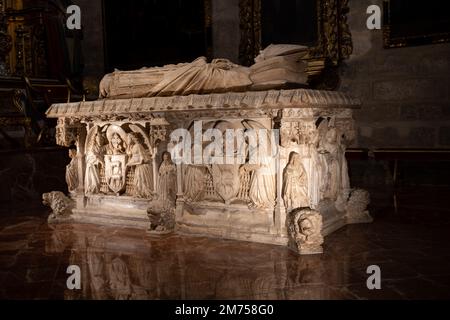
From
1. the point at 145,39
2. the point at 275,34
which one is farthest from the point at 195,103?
the point at 145,39

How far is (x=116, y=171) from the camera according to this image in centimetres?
474

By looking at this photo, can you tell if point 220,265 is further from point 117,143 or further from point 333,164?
point 117,143

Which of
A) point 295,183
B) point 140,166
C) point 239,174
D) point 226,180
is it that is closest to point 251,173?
point 239,174

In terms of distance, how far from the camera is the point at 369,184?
7062 millimetres

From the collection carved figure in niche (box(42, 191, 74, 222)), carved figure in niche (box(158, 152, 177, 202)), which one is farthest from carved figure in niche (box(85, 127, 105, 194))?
carved figure in niche (box(158, 152, 177, 202))

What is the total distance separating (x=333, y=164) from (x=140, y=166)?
173cm

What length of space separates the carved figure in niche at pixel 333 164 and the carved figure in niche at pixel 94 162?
2113 millimetres

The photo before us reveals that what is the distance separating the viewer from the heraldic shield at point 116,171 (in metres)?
4.71

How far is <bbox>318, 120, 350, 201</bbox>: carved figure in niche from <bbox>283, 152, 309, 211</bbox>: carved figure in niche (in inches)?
20.5

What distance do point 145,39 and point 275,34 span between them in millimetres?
3048

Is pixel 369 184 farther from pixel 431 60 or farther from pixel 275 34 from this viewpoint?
pixel 275 34

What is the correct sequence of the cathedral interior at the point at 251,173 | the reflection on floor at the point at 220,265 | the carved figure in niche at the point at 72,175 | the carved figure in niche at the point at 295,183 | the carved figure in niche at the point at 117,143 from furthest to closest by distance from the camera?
the carved figure in niche at the point at 72,175
the carved figure in niche at the point at 117,143
the carved figure in niche at the point at 295,183
the cathedral interior at the point at 251,173
the reflection on floor at the point at 220,265

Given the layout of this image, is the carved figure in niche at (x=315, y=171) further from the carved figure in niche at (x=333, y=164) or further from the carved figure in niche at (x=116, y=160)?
the carved figure in niche at (x=116, y=160)

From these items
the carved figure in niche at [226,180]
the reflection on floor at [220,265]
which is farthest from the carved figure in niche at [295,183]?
the carved figure in niche at [226,180]
